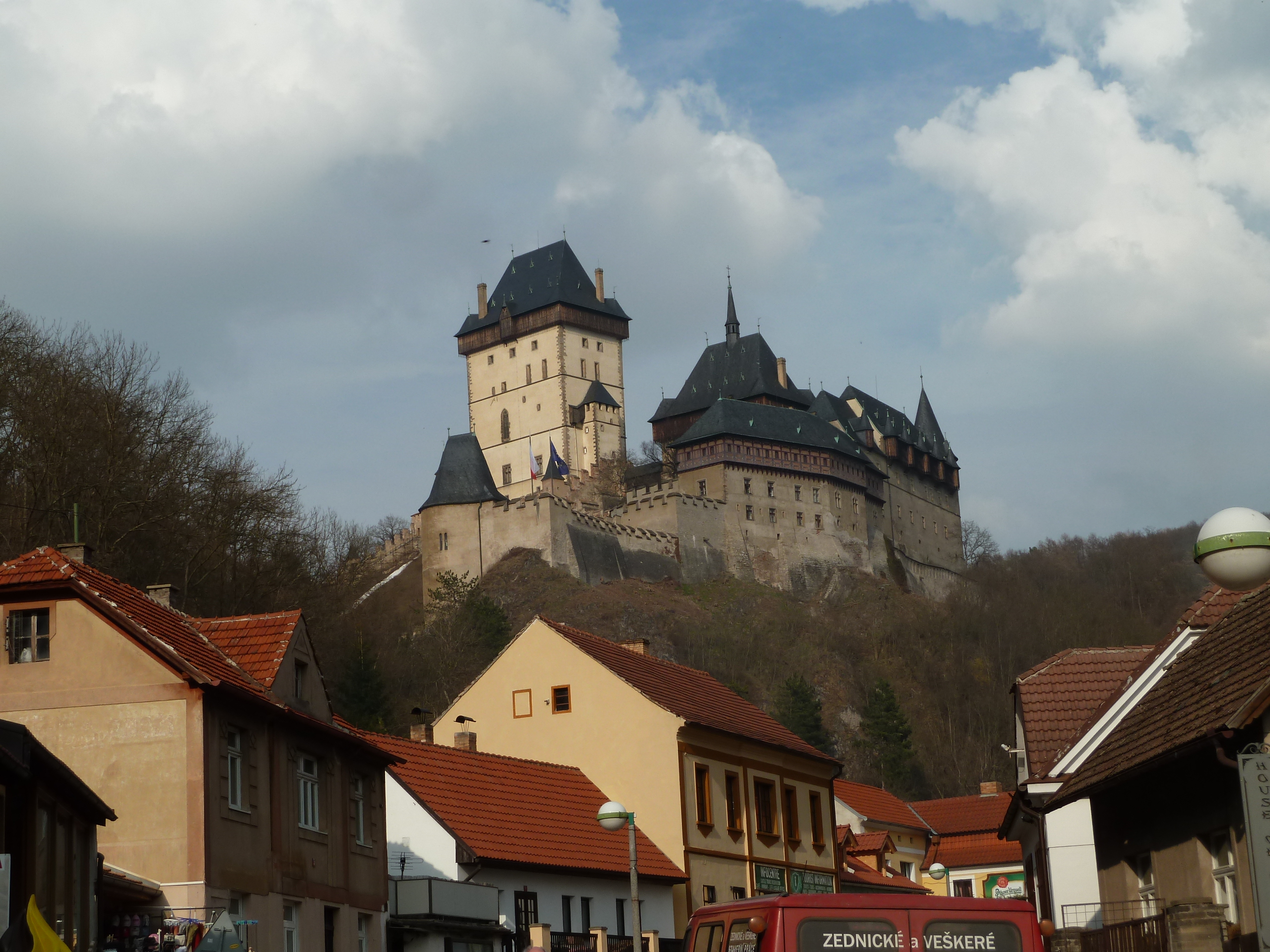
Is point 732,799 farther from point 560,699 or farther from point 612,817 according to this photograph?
point 612,817

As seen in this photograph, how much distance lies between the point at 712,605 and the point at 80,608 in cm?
7835

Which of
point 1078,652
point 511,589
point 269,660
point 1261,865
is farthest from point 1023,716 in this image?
point 511,589

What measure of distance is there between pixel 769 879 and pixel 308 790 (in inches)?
576

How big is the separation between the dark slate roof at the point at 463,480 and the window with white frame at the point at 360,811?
74954 millimetres

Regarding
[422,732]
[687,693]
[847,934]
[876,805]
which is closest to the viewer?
[847,934]

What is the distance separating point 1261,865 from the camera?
6.27 m

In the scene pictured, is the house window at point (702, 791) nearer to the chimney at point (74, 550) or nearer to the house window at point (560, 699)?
the house window at point (560, 699)

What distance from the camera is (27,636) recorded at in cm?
2053

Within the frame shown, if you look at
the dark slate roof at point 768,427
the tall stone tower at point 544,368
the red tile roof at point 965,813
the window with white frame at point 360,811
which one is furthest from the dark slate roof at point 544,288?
the window with white frame at point 360,811

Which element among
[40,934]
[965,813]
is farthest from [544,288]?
[40,934]

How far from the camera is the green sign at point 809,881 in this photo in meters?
36.0

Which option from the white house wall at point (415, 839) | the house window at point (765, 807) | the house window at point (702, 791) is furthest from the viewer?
the house window at point (765, 807)

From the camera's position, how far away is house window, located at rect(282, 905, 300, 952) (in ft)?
70.4

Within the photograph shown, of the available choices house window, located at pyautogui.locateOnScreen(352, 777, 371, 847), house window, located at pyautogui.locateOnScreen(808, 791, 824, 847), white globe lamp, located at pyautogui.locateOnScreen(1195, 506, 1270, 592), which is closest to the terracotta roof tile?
white globe lamp, located at pyautogui.locateOnScreen(1195, 506, 1270, 592)
